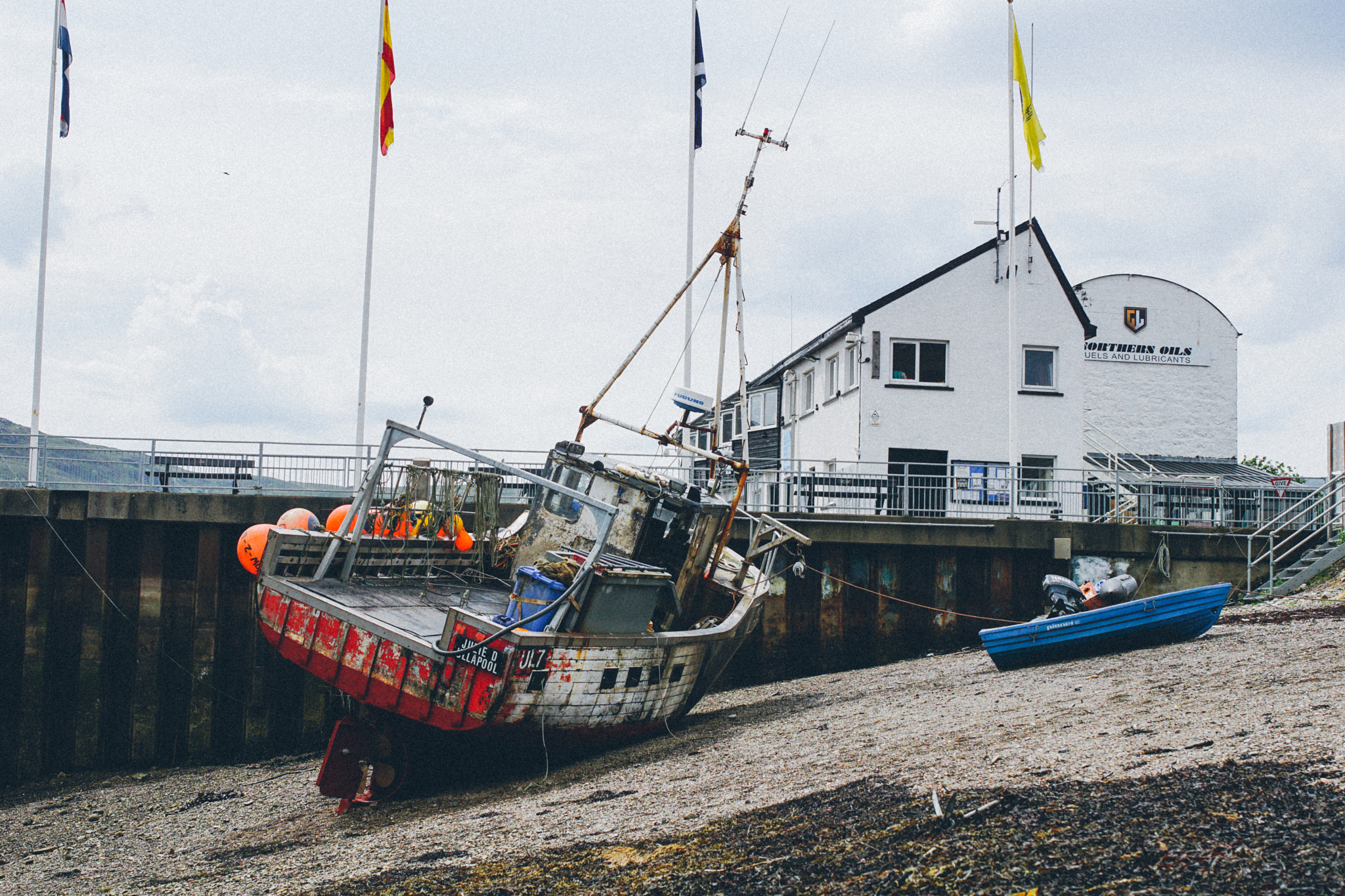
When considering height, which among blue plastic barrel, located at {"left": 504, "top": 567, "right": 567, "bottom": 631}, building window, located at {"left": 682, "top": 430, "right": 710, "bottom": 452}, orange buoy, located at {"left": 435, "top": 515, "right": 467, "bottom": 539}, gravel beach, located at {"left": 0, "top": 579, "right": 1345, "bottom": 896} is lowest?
gravel beach, located at {"left": 0, "top": 579, "right": 1345, "bottom": 896}

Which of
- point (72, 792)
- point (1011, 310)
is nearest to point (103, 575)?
point (72, 792)

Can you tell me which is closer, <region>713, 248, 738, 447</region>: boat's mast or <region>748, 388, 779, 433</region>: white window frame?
<region>713, 248, 738, 447</region>: boat's mast

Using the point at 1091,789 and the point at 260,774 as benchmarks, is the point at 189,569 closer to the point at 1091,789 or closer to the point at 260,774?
the point at 260,774

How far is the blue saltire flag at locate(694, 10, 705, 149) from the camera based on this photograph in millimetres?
22562

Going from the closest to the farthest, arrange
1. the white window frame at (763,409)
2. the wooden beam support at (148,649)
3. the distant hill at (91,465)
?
1. the wooden beam support at (148,649)
2. the distant hill at (91,465)
3. the white window frame at (763,409)

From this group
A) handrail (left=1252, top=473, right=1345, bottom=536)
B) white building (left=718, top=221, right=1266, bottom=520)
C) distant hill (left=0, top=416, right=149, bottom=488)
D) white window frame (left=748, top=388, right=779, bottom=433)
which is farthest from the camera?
white window frame (left=748, top=388, right=779, bottom=433)

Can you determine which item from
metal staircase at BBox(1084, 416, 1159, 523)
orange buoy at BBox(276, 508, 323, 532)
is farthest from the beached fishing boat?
metal staircase at BBox(1084, 416, 1159, 523)

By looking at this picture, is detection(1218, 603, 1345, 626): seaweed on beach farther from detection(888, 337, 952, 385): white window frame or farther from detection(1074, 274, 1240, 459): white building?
detection(1074, 274, 1240, 459): white building

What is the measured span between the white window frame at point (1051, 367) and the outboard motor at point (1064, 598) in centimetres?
1092

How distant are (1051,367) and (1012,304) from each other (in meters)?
2.58

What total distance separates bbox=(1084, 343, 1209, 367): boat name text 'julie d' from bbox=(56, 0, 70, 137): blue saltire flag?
2489cm

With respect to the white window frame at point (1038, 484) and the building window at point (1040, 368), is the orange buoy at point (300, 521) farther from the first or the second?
the building window at point (1040, 368)

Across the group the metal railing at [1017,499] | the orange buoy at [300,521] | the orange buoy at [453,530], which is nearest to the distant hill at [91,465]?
the orange buoy at [300,521]

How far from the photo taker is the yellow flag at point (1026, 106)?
22.2m
